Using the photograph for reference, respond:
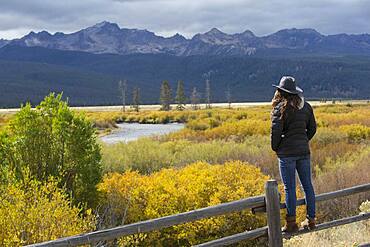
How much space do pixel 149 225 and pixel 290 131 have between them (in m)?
2.08

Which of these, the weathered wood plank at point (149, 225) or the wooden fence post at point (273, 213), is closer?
the weathered wood plank at point (149, 225)

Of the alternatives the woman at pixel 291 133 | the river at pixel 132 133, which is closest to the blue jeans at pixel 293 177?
the woman at pixel 291 133

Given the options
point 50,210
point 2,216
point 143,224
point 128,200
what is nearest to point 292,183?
point 143,224

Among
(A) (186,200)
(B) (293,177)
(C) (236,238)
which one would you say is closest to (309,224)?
(B) (293,177)

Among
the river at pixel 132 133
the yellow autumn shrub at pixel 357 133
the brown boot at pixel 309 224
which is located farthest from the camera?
the river at pixel 132 133

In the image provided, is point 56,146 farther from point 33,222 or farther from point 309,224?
point 309,224

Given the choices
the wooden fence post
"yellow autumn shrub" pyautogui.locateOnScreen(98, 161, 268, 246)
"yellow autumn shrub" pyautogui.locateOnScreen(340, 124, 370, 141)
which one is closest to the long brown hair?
the wooden fence post

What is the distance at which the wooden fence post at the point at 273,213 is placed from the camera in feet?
19.0

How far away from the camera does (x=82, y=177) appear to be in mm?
9398

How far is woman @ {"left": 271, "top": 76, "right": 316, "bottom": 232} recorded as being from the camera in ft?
19.9

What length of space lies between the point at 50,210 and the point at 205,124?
31.3 metres

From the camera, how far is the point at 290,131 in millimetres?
6117

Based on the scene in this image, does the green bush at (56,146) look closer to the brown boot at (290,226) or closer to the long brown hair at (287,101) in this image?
the brown boot at (290,226)

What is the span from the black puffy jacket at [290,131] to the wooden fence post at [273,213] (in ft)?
1.80
